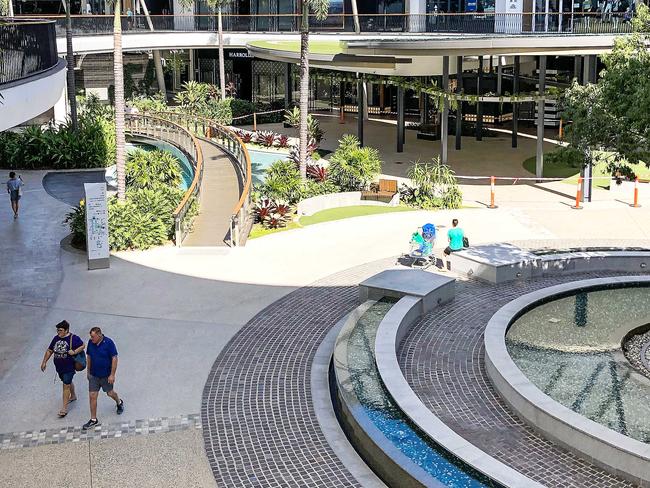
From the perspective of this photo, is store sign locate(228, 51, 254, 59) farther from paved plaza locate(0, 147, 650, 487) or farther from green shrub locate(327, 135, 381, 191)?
paved plaza locate(0, 147, 650, 487)

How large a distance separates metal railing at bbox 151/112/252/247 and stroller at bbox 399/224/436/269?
14.5 ft

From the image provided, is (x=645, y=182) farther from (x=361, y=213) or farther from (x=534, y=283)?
(x=534, y=283)

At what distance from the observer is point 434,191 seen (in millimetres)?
26062

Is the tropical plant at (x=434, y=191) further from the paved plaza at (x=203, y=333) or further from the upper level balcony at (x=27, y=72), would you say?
the upper level balcony at (x=27, y=72)

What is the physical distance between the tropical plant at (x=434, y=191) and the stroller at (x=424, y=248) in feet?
21.9

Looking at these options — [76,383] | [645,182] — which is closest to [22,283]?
[76,383]

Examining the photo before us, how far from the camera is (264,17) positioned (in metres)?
50.3

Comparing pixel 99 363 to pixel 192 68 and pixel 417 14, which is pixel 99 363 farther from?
pixel 192 68

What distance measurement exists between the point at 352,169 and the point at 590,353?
14.9m

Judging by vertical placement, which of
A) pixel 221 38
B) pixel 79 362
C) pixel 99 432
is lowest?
pixel 99 432

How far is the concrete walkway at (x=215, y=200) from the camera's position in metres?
21.5

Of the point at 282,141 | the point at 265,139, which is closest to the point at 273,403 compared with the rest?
the point at 265,139

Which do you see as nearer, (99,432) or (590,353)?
(99,432)

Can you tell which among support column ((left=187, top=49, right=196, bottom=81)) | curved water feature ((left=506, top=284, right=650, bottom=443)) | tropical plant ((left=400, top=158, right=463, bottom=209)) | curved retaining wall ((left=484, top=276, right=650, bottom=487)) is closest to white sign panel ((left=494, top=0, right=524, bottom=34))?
tropical plant ((left=400, top=158, right=463, bottom=209))
